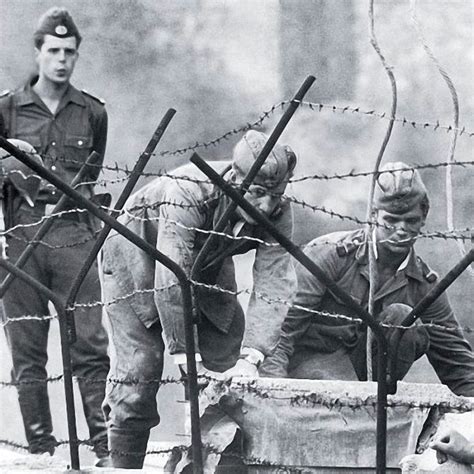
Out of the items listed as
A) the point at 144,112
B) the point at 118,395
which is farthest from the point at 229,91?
Result: the point at 118,395

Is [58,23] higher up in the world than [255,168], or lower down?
higher up

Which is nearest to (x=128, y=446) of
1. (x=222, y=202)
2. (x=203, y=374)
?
(x=203, y=374)

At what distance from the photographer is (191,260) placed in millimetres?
9039

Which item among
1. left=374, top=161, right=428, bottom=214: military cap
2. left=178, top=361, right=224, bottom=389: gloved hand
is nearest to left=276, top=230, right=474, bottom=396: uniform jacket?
left=374, top=161, right=428, bottom=214: military cap

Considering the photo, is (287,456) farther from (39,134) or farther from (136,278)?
(39,134)

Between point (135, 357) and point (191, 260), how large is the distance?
2.30ft

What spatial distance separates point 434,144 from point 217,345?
5.36ft

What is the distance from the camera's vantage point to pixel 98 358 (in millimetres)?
9695

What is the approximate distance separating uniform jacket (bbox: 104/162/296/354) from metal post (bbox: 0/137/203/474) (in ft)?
3.07

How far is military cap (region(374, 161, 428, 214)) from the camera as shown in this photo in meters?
9.57

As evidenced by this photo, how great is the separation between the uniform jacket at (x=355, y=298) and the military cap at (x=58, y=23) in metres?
1.70

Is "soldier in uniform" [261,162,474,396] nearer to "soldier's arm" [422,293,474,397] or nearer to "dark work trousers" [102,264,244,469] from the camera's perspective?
"soldier's arm" [422,293,474,397]

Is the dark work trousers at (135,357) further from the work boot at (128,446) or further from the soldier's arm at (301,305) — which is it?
the soldier's arm at (301,305)

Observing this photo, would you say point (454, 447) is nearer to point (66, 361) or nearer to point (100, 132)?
point (66, 361)
